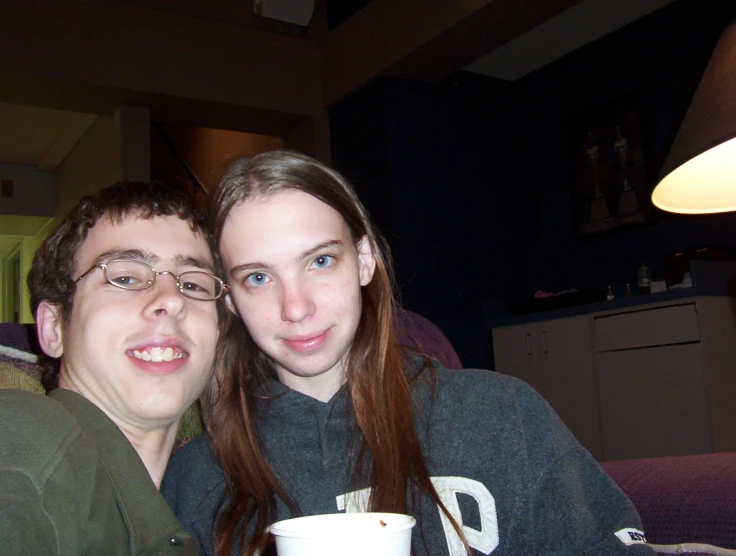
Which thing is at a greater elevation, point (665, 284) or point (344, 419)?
point (665, 284)

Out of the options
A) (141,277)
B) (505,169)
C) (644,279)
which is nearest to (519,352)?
(644,279)

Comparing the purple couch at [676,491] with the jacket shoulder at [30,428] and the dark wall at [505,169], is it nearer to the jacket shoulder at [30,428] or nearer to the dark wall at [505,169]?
the jacket shoulder at [30,428]

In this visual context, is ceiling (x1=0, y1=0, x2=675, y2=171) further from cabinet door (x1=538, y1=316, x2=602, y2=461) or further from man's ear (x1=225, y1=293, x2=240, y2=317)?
man's ear (x1=225, y1=293, x2=240, y2=317)

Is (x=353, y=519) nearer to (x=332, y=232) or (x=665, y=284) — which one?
(x=332, y=232)

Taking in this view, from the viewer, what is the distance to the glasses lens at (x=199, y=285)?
123 centimetres

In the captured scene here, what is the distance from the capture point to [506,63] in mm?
5191

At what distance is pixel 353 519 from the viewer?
26.5 inches

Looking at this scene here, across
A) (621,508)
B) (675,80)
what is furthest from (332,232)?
(675,80)

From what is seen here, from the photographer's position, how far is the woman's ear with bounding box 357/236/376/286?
1.42 meters

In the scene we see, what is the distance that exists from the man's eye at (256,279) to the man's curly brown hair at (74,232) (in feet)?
0.47

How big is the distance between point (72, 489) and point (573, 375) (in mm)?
3532

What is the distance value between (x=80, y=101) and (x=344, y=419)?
400 centimetres

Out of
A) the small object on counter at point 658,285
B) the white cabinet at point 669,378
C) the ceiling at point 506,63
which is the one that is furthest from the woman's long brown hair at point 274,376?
the ceiling at point 506,63

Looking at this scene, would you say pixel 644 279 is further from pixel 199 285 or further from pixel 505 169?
pixel 199 285
